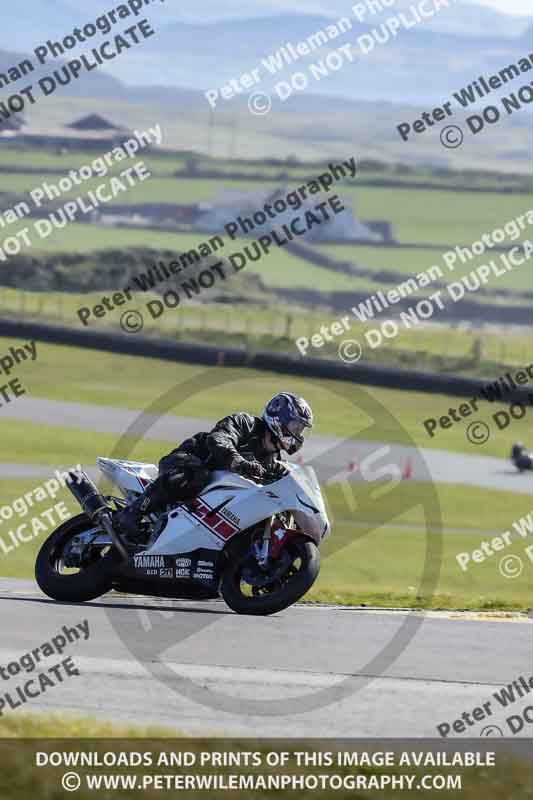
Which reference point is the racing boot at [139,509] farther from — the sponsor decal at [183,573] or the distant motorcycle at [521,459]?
the distant motorcycle at [521,459]

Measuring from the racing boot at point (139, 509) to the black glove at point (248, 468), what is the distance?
668mm

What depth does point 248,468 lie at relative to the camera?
11.1 metres

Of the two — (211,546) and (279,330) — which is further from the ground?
(211,546)

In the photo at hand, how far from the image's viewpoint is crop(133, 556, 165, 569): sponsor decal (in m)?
11.3

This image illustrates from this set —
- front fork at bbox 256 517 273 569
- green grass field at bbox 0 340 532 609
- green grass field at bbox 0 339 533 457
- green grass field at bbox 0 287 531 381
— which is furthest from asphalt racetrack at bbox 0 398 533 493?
front fork at bbox 256 517 273 569

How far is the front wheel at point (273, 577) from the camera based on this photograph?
1064cm

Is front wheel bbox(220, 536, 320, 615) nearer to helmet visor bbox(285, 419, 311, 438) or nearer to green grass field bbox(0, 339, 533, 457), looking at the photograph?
helmet visor bbox(285, 419, 311, 438)

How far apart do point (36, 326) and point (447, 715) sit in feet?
166

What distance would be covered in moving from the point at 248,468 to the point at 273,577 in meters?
0.89

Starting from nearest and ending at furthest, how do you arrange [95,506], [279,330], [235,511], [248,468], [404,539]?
1. [235,511]
2. [248,468]
3. [95,506]
4. [404,539]
5. [279,330]

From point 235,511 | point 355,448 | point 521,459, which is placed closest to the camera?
point 235,511

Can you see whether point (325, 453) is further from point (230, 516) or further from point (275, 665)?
point (275, 665)

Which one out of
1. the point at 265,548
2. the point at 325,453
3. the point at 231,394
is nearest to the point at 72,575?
the point at 265,548

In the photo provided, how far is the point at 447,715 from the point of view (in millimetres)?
8484
